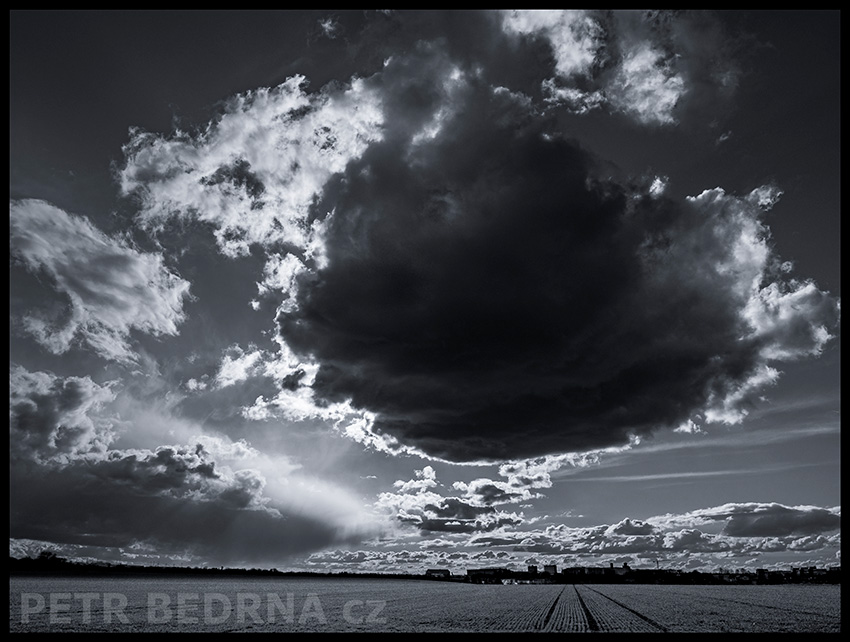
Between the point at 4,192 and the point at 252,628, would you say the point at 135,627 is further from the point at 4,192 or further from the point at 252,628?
the point at 4,192

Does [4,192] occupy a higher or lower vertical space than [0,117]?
lower

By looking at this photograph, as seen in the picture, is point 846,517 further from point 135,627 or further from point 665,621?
point 665,621

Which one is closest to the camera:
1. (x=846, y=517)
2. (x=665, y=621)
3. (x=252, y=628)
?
(x=846, y=517)

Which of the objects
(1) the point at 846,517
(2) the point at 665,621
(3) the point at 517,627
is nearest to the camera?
(1) the point at 846,517

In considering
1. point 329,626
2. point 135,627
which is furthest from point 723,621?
point 135,627

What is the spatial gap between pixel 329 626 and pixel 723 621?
44.9 m

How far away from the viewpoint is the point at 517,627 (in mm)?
59219

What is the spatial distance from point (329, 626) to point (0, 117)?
175 ft

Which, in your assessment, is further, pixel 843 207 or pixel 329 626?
pixel 329 626

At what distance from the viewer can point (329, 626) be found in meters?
54.5
